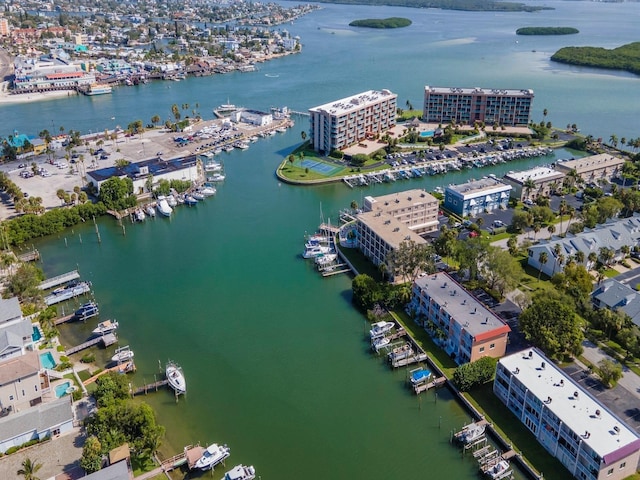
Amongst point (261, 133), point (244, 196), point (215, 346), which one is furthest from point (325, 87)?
point (215, 346)


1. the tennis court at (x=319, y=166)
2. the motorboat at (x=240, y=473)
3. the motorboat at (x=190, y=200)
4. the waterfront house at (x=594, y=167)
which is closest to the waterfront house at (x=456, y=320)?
the motorboat at (x=240, y=473)

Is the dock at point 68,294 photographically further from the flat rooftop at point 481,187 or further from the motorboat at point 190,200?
the flat rooftop at point 481,187

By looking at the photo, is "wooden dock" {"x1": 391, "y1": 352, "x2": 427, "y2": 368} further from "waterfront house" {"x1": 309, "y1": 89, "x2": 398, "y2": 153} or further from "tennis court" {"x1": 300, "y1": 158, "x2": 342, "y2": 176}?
"waterfront house" {"x1": 309, "y1": 89, "x2": 398, "y2": 153}

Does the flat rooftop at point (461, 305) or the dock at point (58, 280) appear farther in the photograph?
the dock at point (58, 280)

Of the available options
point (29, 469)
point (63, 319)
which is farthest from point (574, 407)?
point (63, 319)

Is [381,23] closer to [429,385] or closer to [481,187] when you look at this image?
[481,187]

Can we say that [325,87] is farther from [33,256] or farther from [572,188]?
[33,256]

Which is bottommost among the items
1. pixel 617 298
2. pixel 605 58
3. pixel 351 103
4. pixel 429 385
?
pixel 429 385
